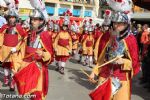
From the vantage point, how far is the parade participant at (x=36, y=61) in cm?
652

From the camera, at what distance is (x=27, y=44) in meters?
7.03

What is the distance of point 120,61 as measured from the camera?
5918mm

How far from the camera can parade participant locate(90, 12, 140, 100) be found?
595cm

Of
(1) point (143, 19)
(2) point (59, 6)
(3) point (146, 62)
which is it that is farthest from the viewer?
(2) point (59, 6)

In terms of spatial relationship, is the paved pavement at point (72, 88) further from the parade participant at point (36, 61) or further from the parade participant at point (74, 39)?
the parade participant at point (74, 39)

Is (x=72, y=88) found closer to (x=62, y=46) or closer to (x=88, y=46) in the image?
(x=62, y=46)

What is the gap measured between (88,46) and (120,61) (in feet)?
36.4

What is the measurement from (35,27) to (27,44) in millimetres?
332

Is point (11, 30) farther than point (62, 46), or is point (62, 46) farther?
point (62, 46)

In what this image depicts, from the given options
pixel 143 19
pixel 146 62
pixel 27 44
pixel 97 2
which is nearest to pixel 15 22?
pixel 27 44

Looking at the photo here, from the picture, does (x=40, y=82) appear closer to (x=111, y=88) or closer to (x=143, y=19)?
(x=111, y=88)

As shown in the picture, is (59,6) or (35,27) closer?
(35,27)

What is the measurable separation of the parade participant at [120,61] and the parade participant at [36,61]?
103 cm

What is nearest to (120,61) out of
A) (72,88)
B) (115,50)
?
(115,50)
